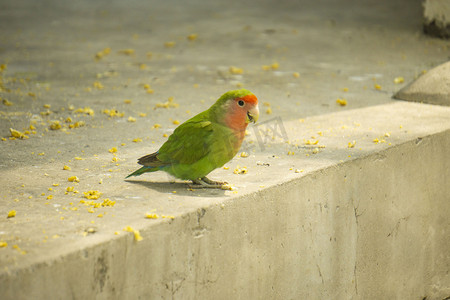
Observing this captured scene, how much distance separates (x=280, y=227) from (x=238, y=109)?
1.72 ft

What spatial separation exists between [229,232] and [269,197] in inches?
9.2

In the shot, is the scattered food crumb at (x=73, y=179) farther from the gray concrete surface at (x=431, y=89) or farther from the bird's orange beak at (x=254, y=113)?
the gray concrete surface at (x=431, y=89)

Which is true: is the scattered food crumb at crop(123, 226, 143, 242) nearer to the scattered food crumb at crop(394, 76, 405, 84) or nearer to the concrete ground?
the concrete ground

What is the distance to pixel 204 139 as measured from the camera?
2361 millimetres

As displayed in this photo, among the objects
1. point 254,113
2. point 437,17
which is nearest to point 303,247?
point 254,113

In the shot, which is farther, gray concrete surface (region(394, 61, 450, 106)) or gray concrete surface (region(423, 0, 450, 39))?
gray concrete surface (region(423, 0, 450, 39))

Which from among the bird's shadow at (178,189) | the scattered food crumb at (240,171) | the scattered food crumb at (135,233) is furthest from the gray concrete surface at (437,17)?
the scattered food crumb at (135,233)

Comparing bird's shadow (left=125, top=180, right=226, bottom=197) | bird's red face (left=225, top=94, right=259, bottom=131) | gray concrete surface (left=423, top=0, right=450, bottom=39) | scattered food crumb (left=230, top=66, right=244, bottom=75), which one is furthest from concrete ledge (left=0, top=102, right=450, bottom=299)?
gray concrete surface (left=423, top=0, right=450, bottom=39)

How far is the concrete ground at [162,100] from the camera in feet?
6.91

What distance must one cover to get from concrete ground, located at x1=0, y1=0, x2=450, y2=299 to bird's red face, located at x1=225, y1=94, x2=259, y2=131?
0.26m

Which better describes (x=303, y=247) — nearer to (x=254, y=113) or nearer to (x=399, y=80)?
(x=254, y=113)

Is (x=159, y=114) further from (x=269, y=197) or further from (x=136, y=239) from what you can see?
(x=136, y=239)

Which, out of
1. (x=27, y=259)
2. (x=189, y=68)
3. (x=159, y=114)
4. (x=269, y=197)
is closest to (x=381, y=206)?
(x=269, y=197)

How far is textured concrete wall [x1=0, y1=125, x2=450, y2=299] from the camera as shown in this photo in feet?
6.32
